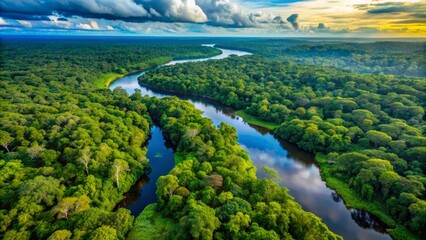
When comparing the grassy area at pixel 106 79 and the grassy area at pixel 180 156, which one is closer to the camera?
the grassy area at pixel 180 156

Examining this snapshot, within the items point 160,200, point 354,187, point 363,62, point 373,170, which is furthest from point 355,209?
point 363,62

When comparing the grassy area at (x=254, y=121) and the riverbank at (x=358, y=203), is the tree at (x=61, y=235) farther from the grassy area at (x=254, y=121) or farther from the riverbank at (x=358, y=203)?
the grassy area at (x=254, y=121)

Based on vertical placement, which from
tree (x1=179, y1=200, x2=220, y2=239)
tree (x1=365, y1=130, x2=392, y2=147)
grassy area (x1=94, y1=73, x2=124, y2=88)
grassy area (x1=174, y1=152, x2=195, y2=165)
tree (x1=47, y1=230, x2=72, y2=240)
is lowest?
grassy area (x1=94, y1=73, x2=124, y2=88)

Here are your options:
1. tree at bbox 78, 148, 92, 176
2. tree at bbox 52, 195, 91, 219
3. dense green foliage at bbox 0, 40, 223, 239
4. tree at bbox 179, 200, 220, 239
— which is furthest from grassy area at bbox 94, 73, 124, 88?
tree at bbox 179, 200, 220, 239

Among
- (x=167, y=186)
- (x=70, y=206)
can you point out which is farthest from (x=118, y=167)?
(x=70, y=206)

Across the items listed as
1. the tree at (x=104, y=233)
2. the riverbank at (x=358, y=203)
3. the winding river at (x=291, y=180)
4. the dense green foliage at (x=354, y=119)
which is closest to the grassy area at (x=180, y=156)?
the winding river at (x=291, y=180)

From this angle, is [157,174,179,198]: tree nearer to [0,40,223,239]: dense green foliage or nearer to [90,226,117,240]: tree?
[0,40,223,239]: dense green foliage
